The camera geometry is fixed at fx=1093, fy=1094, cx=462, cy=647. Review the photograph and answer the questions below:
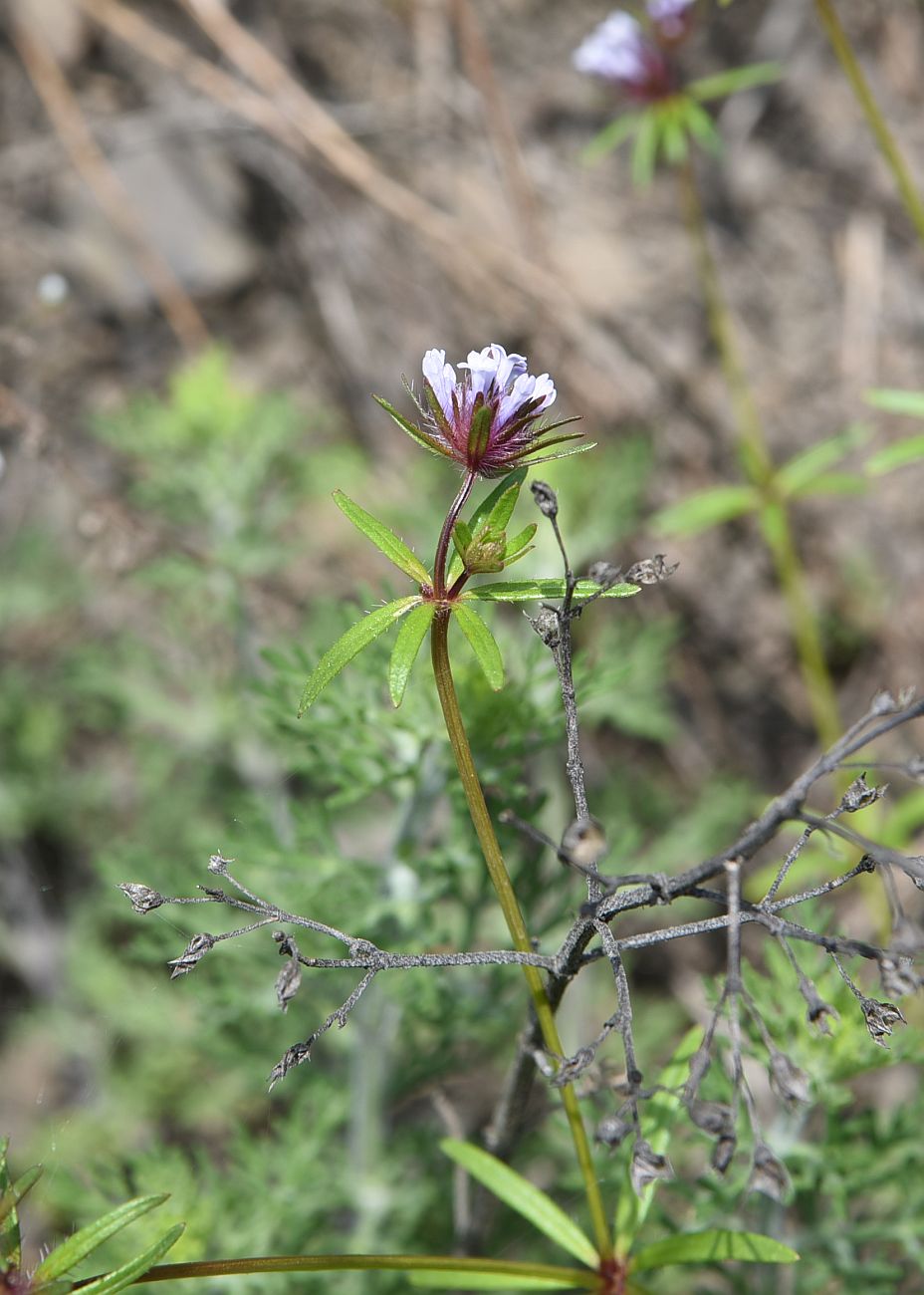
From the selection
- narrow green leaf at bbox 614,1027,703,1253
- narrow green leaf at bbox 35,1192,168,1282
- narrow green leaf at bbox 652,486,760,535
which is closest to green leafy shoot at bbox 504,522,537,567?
narrow green leaf at bbox 614,1027,703,1253

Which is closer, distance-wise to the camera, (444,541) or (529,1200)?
(444,541)

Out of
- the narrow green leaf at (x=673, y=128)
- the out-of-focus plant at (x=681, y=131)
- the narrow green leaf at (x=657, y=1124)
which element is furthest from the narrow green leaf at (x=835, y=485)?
the narrow green leaf at (x=657, y=1124)

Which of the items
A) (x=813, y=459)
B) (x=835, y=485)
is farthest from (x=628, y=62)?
(x=835, y=485)

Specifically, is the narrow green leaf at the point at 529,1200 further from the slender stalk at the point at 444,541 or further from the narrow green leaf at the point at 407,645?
the slender stalk at the point at 444,541

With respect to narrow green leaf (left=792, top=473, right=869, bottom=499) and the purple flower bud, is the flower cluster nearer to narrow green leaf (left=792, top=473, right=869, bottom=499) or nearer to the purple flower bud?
the purple flower bud

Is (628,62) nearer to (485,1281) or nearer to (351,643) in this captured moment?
(351,643)

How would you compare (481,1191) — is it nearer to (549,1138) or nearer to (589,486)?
(549,1138)

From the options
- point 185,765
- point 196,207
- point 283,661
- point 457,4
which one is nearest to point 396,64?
point 457,4
